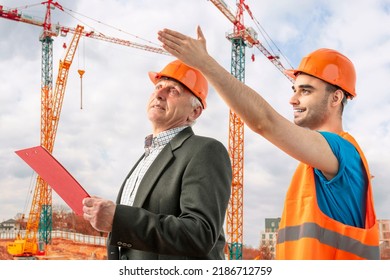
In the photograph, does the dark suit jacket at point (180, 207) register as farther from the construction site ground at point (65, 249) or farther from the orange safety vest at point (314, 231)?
the construction site ground at point (65, 249)

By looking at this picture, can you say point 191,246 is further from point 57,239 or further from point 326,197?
point 57,239

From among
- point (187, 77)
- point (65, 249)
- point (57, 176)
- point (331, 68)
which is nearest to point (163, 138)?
point (187, 77)

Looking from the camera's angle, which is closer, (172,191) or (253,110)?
(253,110)

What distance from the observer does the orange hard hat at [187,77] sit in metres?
3.28

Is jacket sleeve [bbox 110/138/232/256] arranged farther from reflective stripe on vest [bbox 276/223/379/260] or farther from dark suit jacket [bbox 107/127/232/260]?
reflective stripe on vest [bbox 276/223/379/260]

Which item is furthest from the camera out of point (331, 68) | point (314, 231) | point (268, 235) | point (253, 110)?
point (268, 235)

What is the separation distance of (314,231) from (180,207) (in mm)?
852

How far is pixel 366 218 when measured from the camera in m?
2.21

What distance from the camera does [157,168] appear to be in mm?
2977

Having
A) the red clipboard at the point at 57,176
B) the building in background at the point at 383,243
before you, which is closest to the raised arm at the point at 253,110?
the building in background at the point at 383,243

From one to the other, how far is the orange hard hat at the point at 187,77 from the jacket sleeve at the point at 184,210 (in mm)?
424

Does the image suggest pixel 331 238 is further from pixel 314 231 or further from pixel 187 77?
pixel 187 77

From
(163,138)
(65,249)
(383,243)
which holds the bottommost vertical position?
(383,243)
